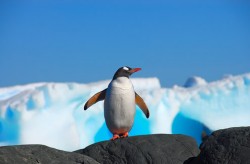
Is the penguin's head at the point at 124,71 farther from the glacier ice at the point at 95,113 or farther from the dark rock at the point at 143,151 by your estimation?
the glacier ice at the point at 95,113

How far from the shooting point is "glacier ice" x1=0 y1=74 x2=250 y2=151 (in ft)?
41.3

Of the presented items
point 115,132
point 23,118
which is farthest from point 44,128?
point 115,132

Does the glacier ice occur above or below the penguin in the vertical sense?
below

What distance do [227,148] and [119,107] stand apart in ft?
6.57

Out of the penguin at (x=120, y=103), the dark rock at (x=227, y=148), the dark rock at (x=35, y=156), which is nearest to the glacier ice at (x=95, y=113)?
the penguin at (x=120, y=103)

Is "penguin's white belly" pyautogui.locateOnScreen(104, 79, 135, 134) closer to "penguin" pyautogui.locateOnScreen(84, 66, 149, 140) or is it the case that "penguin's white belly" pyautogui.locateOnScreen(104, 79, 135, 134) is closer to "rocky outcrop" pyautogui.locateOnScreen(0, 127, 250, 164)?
"penguin" pyautogui.locateOnScreen(84, 66, 149, 140)

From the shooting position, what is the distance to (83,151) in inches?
226

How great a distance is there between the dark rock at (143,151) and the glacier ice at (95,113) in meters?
7.02

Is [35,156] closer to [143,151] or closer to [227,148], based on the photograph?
[227,148]

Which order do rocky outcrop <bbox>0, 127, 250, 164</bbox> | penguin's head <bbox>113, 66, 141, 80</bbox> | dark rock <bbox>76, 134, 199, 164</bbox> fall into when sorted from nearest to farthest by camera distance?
rocky outcrop <bbox>0, 127, 250, 164</bbox> → dark rock <bbox>76, 134, 199, 164</bbox> → penguin's head <bbox>113, 66, 141, 80</bbox>

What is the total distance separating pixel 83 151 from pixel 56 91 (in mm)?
7583

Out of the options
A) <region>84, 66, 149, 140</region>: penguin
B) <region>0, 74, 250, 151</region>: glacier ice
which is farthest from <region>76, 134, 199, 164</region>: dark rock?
<region>0, 74, 250, 151</region>: glacier ice

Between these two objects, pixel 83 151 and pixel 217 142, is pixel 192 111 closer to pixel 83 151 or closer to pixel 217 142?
pixel 83 151

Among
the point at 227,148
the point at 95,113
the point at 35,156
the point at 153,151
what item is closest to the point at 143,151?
the point at 153,151
